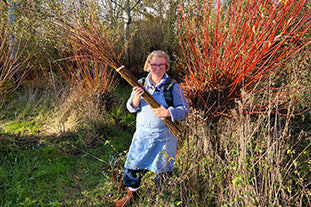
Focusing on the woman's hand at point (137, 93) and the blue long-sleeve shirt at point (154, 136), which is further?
the blue long-sleeve shirt at point (154, 136)

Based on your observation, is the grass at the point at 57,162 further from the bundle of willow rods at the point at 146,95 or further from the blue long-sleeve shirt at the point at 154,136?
the bundle of willow rods at the point at 146,95

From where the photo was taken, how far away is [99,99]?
4.35 m

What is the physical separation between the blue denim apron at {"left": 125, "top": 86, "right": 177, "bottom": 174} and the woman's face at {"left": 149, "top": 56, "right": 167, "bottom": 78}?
0.15m

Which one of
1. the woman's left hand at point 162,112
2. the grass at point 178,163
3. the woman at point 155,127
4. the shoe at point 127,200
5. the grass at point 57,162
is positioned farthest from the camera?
the grass at point 57,162

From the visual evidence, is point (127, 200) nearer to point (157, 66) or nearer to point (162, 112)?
point (162, 112)

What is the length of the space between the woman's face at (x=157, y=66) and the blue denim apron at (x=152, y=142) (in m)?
0.15

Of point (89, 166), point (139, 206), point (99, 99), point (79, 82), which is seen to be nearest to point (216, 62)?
point (139, 206)

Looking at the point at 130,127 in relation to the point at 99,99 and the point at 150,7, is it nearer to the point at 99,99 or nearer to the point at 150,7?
the point at 99,99

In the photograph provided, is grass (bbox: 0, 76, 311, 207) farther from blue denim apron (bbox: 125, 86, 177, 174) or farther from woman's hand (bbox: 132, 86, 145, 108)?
woman's hand (bbox: 132, 86, 145, 108)

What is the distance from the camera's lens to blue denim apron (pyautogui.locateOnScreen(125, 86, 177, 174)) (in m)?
2.18

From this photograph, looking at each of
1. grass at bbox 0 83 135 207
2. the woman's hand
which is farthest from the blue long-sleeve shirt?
grass at bbox 0 83 135 207

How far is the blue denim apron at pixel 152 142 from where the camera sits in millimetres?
2180

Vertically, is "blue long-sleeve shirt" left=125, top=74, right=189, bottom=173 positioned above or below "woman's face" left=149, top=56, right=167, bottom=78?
below

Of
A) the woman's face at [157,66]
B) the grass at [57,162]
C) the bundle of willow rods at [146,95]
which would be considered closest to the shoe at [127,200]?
the grass at [57,162]
